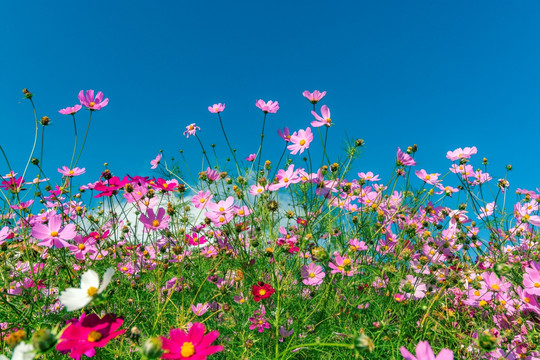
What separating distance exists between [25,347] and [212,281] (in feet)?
4.10

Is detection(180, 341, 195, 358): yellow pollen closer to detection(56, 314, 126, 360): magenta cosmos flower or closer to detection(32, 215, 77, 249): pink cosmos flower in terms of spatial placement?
detection(56, 314, 126, 360): magenta cosmos flower

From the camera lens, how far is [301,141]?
1632 millimetres

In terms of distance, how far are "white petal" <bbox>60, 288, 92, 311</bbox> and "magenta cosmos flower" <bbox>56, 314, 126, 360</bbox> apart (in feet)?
0.21

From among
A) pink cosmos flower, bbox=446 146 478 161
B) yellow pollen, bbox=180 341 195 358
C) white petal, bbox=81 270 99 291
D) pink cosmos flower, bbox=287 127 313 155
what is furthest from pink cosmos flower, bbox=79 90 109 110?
pink cosmos flower, bbox=446 146 478 161

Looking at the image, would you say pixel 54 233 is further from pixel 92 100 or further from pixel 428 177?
pixel 428 177

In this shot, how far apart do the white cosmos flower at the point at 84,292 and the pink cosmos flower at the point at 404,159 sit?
146 centimetres

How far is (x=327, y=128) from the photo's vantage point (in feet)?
5.17

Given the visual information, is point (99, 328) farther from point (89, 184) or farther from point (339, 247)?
point (89, 184)

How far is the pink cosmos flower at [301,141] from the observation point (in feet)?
5.20

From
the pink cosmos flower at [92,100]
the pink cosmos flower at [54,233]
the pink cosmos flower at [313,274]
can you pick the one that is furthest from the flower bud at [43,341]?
the pink cosmos flower at [92,100]

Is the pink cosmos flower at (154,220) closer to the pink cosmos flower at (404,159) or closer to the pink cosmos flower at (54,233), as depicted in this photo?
the pink cosmos flower at (54,233)

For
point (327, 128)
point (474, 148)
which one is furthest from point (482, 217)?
point (327, 128)

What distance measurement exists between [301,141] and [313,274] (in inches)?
25.0

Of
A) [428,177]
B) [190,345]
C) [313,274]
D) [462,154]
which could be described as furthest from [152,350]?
[462,154]
